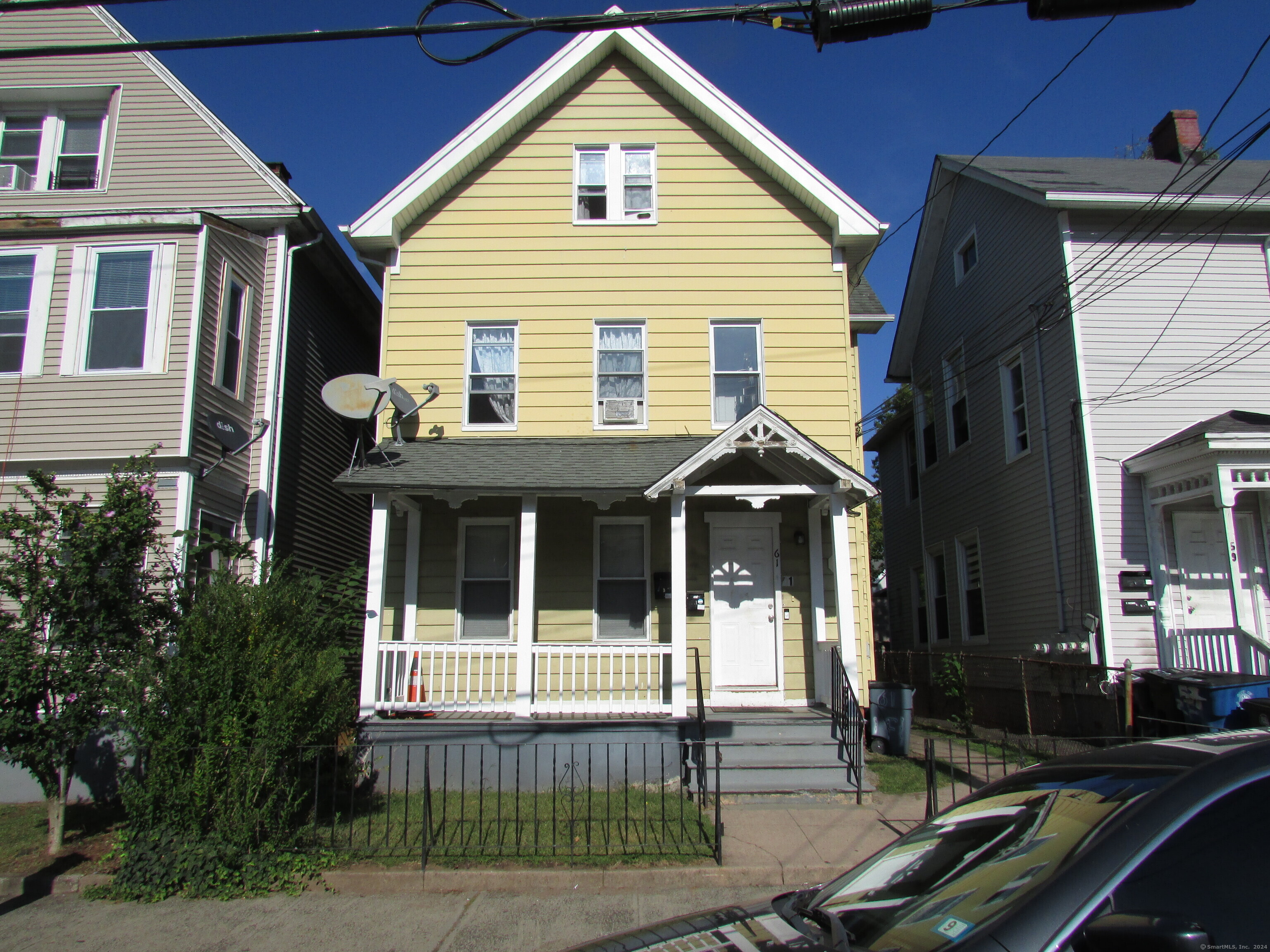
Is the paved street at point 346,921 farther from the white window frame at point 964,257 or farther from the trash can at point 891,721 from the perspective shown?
the white window frame at point 964,257

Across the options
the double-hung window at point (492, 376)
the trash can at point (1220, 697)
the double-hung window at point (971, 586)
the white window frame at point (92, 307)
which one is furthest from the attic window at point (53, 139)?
the trash can at point (1220, 697)

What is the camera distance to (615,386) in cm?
1227

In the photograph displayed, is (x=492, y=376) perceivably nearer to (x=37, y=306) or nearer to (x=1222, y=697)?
(x=37, y=306)

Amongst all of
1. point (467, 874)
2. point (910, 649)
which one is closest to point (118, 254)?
point (467, 874)

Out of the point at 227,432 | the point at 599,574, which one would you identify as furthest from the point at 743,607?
the point at 227,432

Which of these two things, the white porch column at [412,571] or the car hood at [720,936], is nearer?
the car hood at [720,936]

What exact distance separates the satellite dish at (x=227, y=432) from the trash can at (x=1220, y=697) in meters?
11.9

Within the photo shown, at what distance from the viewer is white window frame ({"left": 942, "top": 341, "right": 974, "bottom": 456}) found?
662 inches

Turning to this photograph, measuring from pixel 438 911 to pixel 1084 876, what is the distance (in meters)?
5.25

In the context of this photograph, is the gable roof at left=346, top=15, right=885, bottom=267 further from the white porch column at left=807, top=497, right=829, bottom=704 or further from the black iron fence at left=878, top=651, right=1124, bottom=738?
the black iron fence at left=878, top=651, right=1124, bottom=738

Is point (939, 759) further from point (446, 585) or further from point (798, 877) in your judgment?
point (446, 585)

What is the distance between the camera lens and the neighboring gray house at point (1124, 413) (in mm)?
11797

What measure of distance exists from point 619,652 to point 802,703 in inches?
99.7

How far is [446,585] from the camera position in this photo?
38.2 ft
